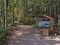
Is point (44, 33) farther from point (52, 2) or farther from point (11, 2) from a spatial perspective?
point (11, 2)

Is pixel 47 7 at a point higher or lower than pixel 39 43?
higher

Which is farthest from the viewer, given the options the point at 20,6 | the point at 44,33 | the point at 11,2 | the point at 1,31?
the point at 20,6

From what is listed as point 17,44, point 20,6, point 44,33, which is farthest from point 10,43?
point 20,6

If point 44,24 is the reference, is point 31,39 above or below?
below

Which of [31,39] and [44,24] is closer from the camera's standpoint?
[31,39]

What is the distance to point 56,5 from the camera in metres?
15.8

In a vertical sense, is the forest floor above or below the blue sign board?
below

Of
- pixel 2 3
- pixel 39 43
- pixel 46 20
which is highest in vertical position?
pixel 2 3

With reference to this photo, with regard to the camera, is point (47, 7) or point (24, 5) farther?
point (24, 5)

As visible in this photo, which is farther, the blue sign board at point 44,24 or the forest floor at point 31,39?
the blue sign board at point 44,24

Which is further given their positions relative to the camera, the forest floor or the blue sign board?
the blue sign board

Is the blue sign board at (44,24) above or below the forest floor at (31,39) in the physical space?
above

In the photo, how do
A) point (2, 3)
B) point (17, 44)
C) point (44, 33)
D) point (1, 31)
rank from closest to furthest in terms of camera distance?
1. point (17, 44)
2. point (1, 31)
3. point (44, 33)
4. point (2, 3)

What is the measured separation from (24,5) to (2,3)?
12.4 m
